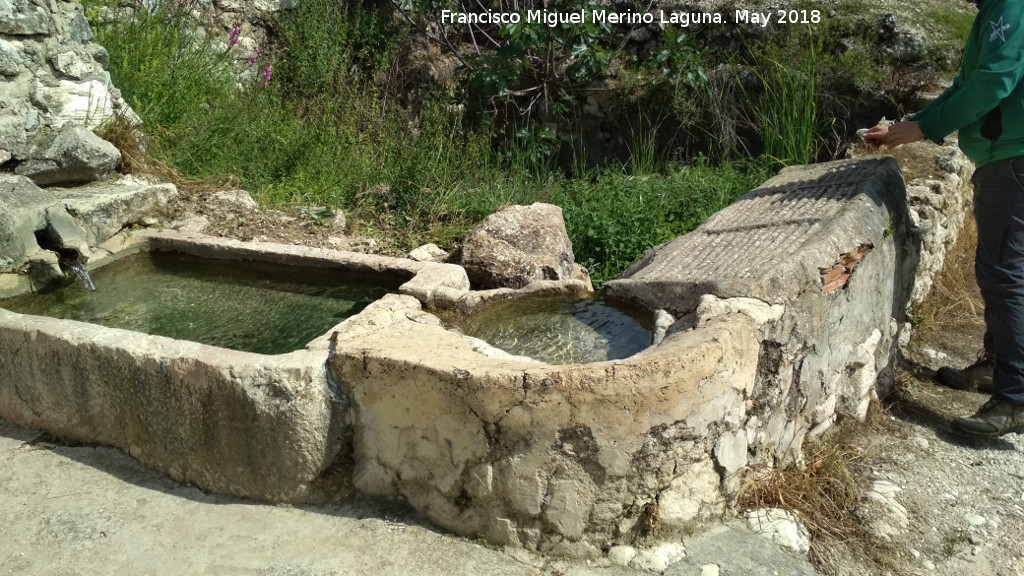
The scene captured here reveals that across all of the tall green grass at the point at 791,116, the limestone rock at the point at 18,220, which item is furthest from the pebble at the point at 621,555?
the tall green grass at the point at 791,116

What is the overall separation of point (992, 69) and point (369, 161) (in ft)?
12.6

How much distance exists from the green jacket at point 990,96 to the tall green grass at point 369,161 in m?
1.79

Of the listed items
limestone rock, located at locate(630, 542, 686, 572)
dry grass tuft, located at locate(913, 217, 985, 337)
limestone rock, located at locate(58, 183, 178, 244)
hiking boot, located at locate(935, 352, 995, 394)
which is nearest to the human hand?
hiking boot, located at locate(935, 352, 995, 394)

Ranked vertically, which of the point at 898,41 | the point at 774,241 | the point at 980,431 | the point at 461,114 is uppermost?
the point at 898,41

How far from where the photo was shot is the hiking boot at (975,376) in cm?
355

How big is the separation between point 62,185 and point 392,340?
9.84 ft

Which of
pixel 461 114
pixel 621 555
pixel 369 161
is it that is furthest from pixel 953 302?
pixel 461 114

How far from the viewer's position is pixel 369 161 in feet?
→ 18.5

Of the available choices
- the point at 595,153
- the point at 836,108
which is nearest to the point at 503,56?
the point at 595,153

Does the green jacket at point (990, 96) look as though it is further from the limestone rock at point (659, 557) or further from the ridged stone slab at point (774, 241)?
the limestone rock at point (659, 557)

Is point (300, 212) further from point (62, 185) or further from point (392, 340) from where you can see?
point (392, 340)

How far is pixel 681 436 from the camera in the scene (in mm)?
2352

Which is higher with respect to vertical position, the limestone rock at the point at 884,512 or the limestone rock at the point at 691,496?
the limestone rock at the point at 691,496

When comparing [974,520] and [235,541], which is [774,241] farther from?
[235,541]
